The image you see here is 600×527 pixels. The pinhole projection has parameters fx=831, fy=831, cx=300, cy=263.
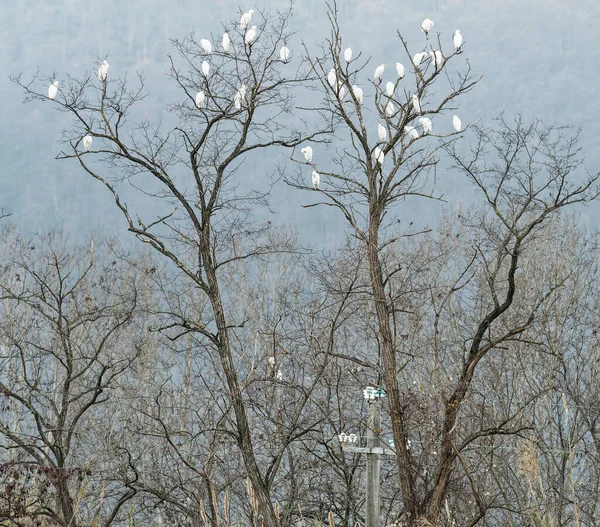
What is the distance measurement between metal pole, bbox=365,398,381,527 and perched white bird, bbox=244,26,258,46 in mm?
4355

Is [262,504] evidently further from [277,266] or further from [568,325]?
[277,266]

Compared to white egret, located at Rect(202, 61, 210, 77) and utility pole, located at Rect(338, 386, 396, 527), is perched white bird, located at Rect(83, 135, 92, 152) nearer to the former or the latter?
white egret, located at Rect(202, 61, 210, 77)

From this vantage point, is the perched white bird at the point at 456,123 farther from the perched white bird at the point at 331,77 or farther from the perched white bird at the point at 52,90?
the perched white bird at the point at 52,90

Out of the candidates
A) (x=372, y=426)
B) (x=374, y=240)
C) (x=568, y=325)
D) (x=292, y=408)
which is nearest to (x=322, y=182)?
(x=374, y=240)

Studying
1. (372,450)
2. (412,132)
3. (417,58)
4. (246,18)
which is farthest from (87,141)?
(372,450)

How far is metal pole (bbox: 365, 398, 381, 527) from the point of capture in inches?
369

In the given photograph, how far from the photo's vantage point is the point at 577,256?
18.0 m

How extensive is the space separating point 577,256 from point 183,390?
974cm

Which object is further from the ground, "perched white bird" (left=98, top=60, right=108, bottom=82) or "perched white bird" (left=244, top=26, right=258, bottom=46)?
"perched white bird" (left=244, top=26, right=258, bottom=46)

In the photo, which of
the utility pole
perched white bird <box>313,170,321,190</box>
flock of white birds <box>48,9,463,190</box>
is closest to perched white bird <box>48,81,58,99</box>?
flock of white birds <box>48,9,463,190</box>

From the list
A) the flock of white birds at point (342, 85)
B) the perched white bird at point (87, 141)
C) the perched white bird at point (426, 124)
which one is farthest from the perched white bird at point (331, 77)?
the perched white bird at point (87, 141)

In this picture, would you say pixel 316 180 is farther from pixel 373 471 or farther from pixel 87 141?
pixel 373 471

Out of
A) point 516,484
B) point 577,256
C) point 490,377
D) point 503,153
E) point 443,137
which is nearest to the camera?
point 503,153

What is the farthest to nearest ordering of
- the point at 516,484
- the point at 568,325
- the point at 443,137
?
the point at 568,325 < the point at 516,484 < the point at 443,137
